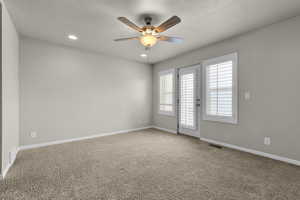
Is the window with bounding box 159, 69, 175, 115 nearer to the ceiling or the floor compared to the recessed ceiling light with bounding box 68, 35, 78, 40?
nearer to the floor

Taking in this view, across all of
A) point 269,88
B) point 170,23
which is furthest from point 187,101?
point 170,23

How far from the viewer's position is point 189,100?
4.48 metres

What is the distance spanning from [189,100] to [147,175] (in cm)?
284

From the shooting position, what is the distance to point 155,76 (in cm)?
571

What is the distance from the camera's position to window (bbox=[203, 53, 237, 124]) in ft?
11.0

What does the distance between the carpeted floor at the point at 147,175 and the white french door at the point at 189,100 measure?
1081mm

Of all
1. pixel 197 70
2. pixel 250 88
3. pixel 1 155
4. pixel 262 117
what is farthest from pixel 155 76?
pixel 1 155

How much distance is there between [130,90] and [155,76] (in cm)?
122

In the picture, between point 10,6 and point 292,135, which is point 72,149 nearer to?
point 10,6

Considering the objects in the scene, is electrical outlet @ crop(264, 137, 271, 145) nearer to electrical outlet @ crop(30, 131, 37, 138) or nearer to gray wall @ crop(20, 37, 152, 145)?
gray wall @ crop(20, 37, 152, 145)

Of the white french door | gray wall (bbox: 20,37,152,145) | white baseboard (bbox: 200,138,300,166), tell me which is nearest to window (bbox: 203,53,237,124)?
the white french door

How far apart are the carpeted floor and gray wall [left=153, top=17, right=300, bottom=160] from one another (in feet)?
1.35

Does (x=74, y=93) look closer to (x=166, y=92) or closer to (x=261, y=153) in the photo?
(x=166, y=92)

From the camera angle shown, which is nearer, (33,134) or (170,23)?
(170,23)
